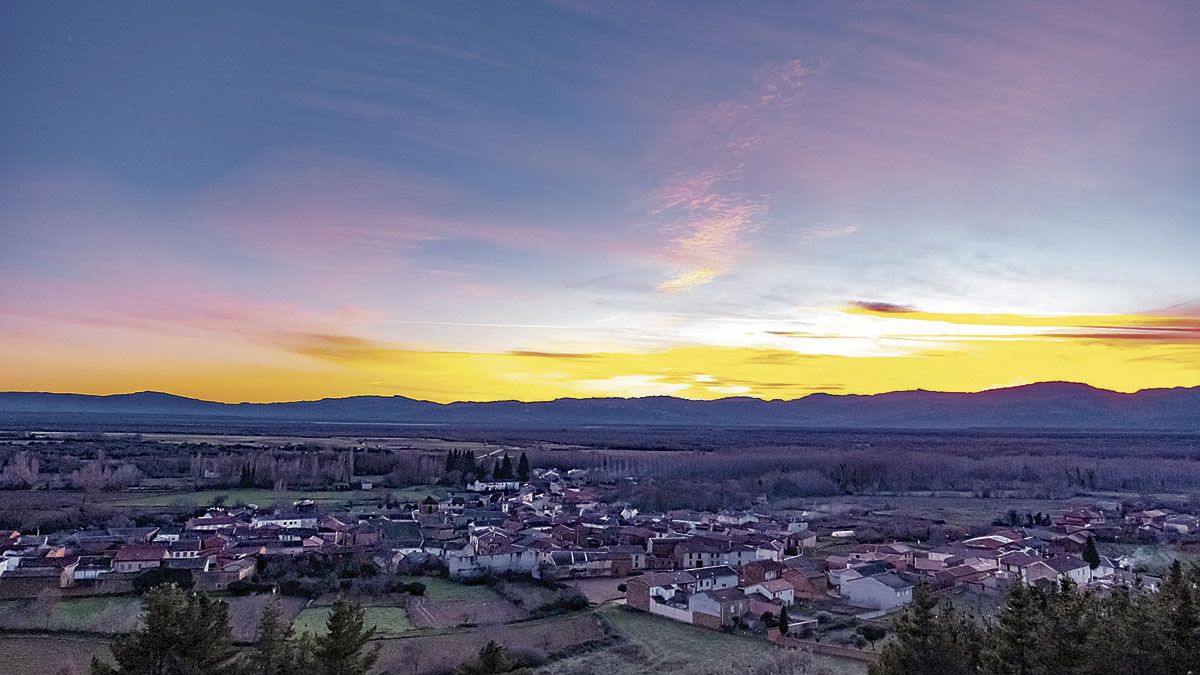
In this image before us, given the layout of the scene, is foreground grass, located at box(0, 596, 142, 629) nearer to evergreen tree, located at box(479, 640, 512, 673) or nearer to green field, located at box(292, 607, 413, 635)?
green field, located at box(292, 607, 413, 635)

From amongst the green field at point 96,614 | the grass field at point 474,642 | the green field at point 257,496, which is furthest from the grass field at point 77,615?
the green field at point 257,496

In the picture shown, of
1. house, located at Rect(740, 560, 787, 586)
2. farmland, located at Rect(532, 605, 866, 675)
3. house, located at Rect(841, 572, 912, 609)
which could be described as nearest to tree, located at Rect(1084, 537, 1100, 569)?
house, located at Rect(841, 572, 912, 609)

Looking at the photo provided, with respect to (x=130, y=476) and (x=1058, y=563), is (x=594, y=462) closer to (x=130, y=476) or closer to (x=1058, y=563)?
(x=130, y=476)

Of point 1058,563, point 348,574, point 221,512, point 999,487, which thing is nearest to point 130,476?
point 221,512

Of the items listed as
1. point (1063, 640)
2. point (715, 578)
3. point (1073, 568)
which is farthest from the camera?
point (1073, 568)

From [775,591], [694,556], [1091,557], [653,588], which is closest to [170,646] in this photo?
[653,588]

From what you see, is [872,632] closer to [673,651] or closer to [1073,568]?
[673,651]

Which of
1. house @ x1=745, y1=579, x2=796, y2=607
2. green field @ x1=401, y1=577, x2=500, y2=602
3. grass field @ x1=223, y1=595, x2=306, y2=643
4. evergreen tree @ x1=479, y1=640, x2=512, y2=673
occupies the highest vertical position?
evergreen tree @ x1=479, y1=640, x2=512, y2=673
